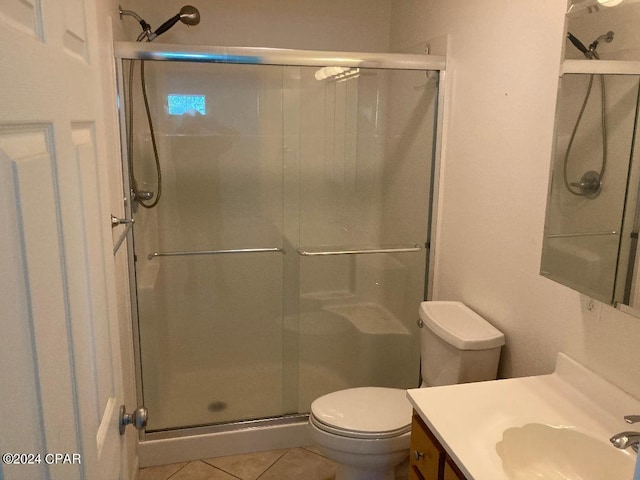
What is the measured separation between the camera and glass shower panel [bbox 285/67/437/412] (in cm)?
264

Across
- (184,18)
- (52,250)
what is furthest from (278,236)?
(52,250)

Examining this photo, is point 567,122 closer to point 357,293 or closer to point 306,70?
point 306,70

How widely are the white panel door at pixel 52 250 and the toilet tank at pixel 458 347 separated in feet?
4.21

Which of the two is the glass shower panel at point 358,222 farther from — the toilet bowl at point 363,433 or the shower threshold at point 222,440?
the toilet bowl at point 363,433

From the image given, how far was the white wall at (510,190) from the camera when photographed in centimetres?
160

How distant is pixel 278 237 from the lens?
2.80m

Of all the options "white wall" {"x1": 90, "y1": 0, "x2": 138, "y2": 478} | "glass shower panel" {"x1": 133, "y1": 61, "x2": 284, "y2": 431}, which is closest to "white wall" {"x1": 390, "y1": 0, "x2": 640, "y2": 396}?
"glass shower panel" {"x1": 133, "y1": 61, "x2": 284, "y2": 431}

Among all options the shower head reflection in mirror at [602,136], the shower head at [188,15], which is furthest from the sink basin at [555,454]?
the shower head at [188,15]

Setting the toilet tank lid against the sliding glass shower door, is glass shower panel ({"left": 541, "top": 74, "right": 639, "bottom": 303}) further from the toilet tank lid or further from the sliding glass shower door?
the sliding glass shower door

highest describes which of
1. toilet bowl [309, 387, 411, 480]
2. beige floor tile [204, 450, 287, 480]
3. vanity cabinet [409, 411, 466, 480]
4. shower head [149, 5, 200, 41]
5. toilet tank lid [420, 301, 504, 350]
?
shower head [149, 5, 200, 41]

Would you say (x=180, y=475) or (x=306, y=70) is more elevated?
(x=306, y=70)

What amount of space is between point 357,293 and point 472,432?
159 centimetres

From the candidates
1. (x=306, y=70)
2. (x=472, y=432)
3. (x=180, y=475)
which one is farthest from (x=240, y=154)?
(x=472, y=432)

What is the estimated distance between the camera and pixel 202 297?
112 inches
